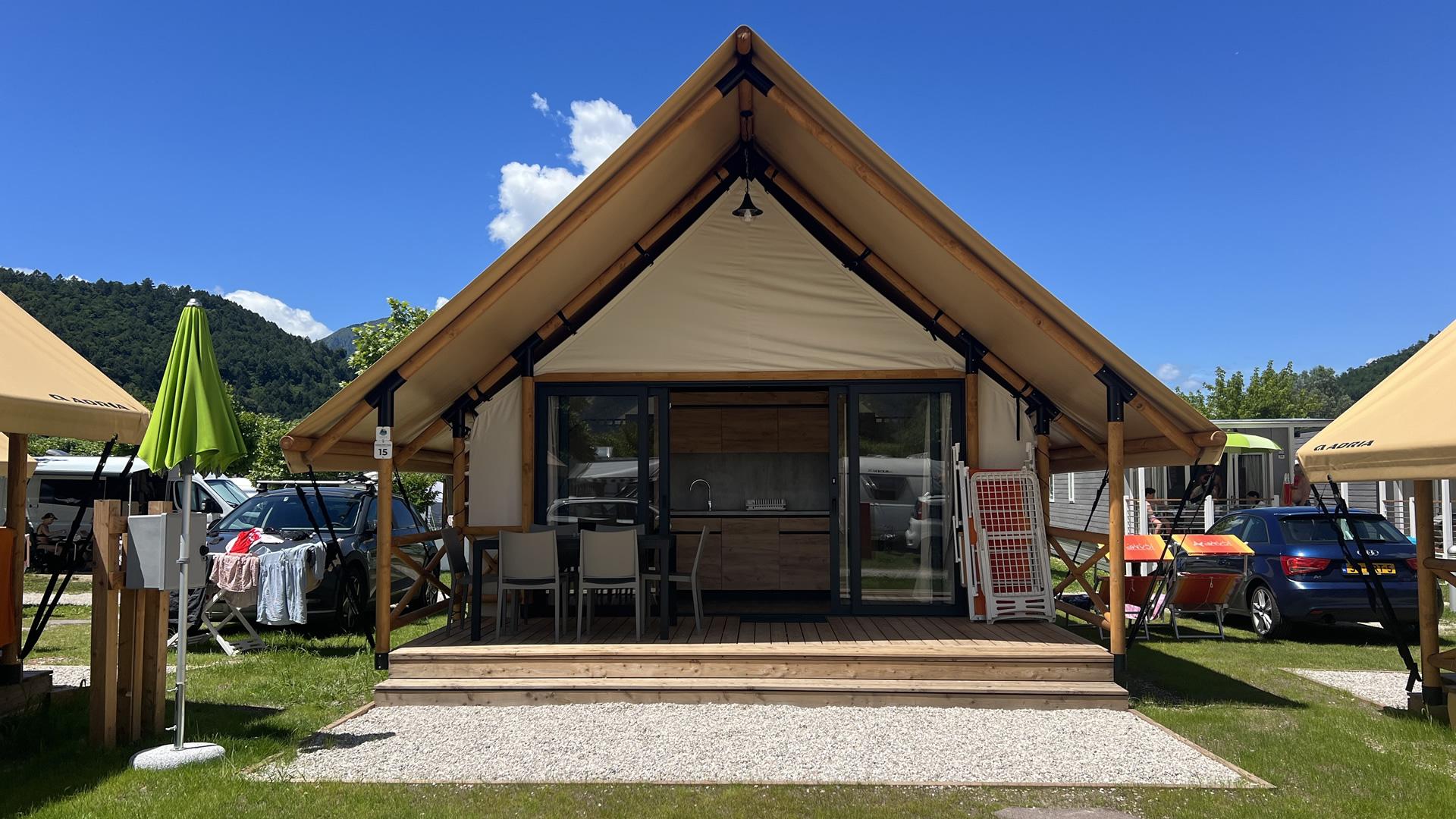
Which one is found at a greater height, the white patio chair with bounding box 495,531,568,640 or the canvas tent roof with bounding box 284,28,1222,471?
the canvas tent roof with bounding box 284,28,1222,471

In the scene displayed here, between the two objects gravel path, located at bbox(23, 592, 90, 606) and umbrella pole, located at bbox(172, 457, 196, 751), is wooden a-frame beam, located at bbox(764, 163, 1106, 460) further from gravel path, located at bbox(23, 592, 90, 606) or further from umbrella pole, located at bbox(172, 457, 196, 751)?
gravel path, located at bbox(23, 592, 90, 606)

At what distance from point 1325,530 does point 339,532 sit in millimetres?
9327

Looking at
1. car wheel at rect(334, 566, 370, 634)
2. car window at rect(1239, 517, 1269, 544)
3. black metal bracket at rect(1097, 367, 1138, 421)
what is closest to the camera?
Answer: black metal bracket at rect(1097, 367, 1138, 421)

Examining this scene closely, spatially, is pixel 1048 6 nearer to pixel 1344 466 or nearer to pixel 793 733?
pixel 1344 466

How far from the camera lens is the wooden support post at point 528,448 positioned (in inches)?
315

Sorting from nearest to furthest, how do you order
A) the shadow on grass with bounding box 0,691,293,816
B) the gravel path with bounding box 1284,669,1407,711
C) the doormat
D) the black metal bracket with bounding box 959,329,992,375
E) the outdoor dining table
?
the shadow on grass with bounding box 0,691,293,816 → the gravel path with bounding box 1284,669,1407,711 → the outdoor dining table → the doormat → the black metal bracket with bounding box 959,329,992,375

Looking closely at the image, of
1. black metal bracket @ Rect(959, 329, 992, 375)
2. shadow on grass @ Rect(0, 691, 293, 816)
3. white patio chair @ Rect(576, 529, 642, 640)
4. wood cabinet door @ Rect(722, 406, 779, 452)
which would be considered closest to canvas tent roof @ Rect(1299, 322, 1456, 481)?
black metal bracket @ Rect(959, 329, 992, 375)

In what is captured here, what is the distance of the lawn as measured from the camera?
13.5 feet

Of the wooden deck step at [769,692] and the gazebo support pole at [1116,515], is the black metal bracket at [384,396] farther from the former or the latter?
the gazebo support pole at [1116,515]

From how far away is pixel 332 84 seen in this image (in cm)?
1423

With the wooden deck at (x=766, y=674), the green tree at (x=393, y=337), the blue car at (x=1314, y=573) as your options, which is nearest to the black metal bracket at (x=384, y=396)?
the wooden deck at (x=766, y=674)

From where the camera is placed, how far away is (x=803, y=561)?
Answer: 9.73 m

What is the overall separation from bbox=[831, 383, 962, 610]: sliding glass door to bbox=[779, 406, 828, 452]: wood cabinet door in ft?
7.95

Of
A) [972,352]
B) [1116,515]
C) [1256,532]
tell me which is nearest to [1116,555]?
[1116,515]
